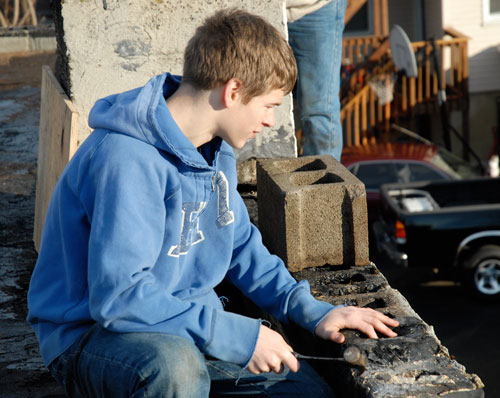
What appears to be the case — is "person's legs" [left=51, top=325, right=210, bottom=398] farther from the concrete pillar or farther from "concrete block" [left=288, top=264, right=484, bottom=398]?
the concrete pillar

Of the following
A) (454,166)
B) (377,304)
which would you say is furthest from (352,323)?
(454,166)

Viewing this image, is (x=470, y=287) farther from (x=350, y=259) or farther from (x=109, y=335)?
(x=109, y=335)

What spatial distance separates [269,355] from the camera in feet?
7.37

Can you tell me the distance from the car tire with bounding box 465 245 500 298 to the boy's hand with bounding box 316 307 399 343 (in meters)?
7.16

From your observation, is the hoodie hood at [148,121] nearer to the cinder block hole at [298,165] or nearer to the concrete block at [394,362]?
the concrete block at [394,362]

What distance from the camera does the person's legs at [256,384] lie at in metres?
2.46

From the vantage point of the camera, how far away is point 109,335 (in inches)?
86.0

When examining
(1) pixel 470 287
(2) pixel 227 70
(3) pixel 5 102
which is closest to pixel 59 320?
(2) pixel 227 70

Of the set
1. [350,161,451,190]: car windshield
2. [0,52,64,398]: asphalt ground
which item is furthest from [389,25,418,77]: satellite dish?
[0,52,64,398]: asphalt ground

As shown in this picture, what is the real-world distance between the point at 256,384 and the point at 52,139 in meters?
2.28

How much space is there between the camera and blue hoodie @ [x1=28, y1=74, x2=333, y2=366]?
2.13m

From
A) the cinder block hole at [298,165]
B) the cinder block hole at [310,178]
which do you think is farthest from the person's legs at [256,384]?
the cinder block hole at [298,165]

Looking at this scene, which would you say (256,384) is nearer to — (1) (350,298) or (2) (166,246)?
(2) (166,246)

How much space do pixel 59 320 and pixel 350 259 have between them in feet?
5.24
